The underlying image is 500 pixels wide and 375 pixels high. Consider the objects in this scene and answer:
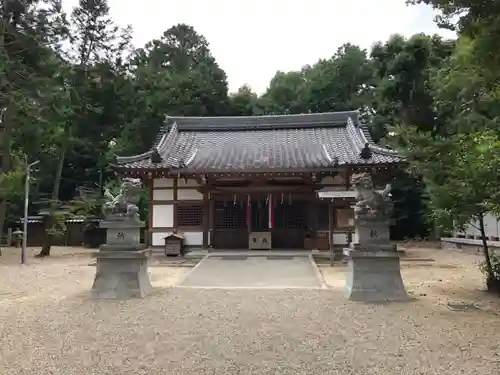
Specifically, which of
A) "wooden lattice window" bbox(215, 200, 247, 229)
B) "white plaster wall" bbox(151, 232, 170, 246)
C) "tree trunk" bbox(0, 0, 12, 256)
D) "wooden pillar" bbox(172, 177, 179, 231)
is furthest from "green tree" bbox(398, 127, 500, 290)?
"tree trunk" bbox(0, 0, 12, 256)

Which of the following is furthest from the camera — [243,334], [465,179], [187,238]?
[187,238]

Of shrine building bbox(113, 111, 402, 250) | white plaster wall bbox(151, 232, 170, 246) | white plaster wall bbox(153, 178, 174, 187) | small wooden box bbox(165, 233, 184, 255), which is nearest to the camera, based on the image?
shrine building bbox(113, 111, 402, 250)

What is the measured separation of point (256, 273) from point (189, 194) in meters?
6.33

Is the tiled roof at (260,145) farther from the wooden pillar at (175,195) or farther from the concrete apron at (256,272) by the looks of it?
the concrete apron at (256,272)

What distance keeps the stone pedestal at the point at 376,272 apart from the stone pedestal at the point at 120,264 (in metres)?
3.90

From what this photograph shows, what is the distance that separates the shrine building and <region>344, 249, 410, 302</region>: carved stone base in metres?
7.45

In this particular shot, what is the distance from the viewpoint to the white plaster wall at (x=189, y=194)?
54.8ft

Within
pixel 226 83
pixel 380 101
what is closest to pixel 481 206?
pixel 380 101

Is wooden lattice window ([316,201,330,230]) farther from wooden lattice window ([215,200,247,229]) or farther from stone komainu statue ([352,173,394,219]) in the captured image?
stone komainu statue ([352,173,394,219])

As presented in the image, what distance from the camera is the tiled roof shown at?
15930 millimetres

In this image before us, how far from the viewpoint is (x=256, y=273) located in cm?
1127

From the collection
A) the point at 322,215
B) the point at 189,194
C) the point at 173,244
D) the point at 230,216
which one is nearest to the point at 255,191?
the point at 230,216

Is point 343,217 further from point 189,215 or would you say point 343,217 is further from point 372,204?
point 372,204

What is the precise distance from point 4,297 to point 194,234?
839cm
